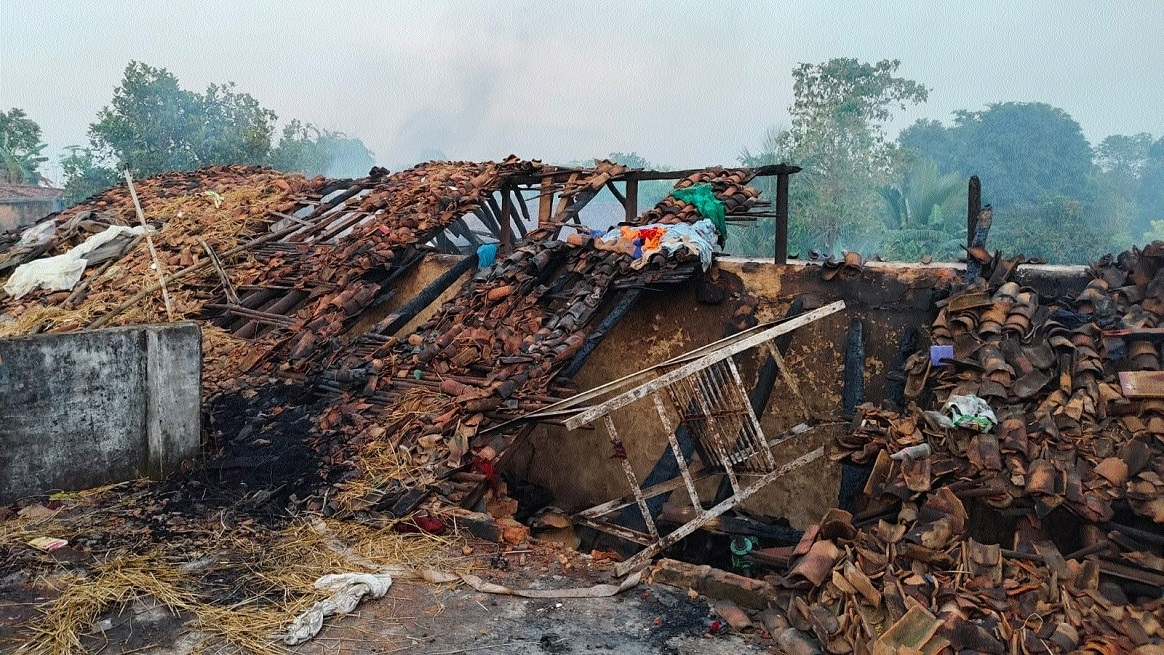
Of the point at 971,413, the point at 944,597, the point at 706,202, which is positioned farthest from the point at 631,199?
the point at 944,597

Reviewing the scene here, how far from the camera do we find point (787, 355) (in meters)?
7.61

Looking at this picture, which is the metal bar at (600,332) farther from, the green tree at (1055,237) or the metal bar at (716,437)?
the green tree at (1055,237)

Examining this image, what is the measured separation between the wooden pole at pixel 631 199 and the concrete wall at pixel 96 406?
539 centimetres

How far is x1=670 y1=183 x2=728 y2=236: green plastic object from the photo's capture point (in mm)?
8727

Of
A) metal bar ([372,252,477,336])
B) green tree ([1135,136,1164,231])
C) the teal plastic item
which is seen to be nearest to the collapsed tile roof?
metal bar ([372,252,477,336])

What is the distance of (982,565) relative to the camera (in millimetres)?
4199

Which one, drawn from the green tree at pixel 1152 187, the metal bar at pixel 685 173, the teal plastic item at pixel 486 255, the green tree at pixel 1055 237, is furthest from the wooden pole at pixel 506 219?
the green tree at pixel 1152 187

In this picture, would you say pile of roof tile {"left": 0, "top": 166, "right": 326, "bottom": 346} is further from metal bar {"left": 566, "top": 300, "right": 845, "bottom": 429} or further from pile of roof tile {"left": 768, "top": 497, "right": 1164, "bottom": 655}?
pile of roof tile {"left": 768, "top": 497, "right": 1164, "bottom": 655}

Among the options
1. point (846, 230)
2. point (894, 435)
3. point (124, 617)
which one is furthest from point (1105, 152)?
point (124, 617)

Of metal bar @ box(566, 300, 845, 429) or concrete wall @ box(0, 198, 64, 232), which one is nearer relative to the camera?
metal bar @ box(566, 300, 845, 429)

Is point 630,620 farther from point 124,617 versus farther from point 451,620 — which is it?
point 124,617

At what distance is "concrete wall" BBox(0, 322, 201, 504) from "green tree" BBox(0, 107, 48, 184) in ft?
97.6

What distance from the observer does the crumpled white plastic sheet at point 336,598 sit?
4.21 meters

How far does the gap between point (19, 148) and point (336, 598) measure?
3465cm
